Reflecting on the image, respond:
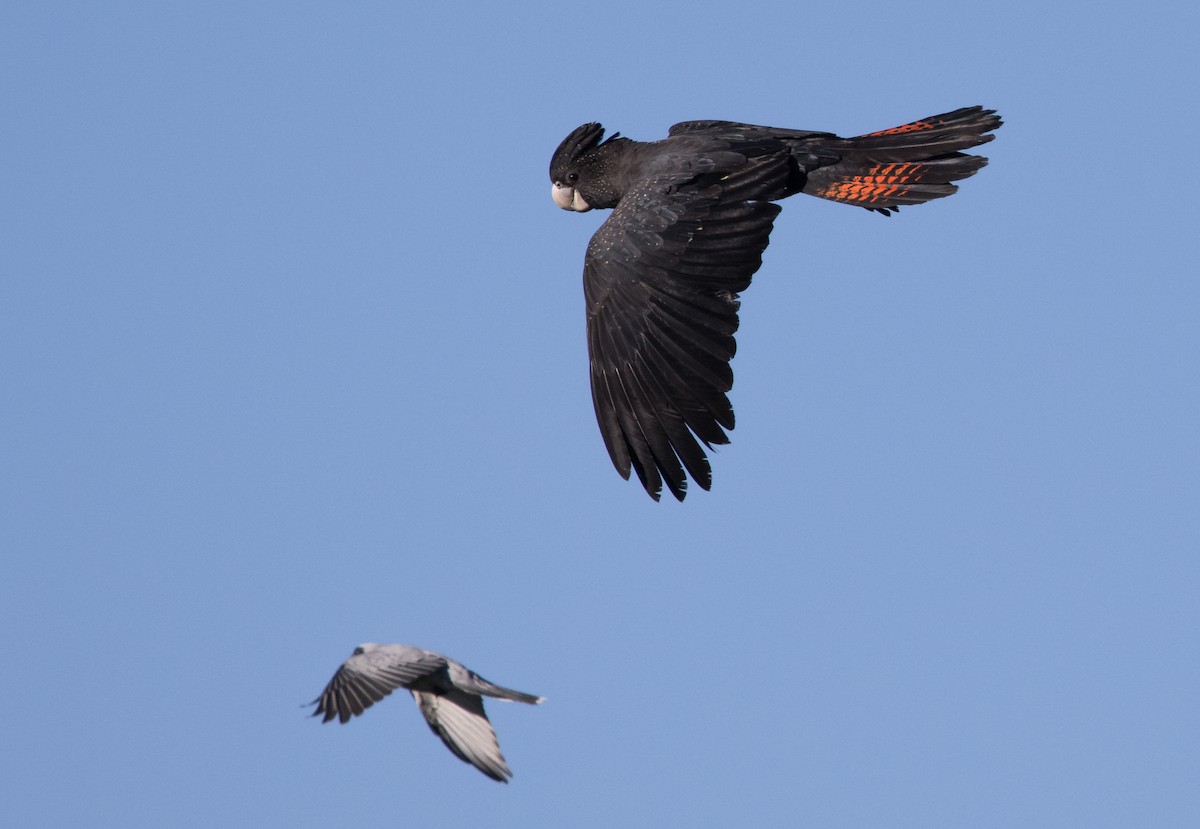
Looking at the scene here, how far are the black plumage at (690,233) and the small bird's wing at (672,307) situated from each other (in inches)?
0.4

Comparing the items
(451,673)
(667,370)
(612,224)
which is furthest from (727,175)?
(451,673)

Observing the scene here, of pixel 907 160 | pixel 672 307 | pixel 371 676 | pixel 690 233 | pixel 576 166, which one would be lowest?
pixel 371 676

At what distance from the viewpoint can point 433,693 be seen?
12.7m

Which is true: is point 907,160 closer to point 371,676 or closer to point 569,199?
point 569,199

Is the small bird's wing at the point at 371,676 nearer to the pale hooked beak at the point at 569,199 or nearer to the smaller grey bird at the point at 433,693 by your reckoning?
the smaller grey bird at the point at 433,693

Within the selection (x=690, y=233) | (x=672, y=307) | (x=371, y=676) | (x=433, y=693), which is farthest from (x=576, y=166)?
(x=371, y=676)

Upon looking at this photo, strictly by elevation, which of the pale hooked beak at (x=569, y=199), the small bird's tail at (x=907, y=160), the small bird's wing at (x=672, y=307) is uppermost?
the pale hooked beak at (x=569, y=199)

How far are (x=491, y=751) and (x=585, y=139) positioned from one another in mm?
6252

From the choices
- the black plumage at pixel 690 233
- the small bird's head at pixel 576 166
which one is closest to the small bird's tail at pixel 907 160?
the black plumage at pixel 690 233

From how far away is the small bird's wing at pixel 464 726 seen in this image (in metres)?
12.4

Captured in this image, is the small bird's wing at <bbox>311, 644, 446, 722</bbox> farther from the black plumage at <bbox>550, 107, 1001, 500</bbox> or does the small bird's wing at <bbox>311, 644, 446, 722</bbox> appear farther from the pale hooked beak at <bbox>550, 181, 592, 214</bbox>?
the pale hooked beak at <bbox>550, 181, 592, 214</bbox>

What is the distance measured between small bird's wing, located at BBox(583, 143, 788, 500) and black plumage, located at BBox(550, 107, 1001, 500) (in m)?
0.01

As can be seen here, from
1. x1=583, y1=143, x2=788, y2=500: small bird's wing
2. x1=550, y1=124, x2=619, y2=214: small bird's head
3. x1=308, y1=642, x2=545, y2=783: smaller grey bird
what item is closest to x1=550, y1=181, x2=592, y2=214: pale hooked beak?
x1=550, y1=124, x2=619, y2=214: small bird's head

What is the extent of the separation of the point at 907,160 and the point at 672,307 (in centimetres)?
279
